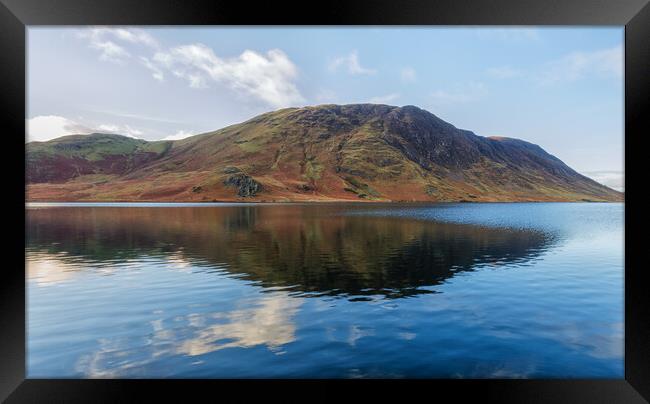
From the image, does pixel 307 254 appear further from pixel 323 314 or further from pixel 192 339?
pixel 192 339

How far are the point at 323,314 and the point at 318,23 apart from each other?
11.4 meters

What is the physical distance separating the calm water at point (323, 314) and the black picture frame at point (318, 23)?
134 inches

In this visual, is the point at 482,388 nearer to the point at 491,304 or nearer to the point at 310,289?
the point at 491,304

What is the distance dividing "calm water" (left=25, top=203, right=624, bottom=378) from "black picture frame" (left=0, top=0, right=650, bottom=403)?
3.40m

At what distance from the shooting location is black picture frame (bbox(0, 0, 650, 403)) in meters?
6.84

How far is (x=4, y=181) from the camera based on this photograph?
24.0 feet

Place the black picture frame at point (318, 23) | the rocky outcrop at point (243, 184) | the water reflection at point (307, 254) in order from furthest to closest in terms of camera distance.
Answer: the rocky outcrop at point (243, 184)
the water reflection at point (307, 254)
the black picture frame at point (318, 23)

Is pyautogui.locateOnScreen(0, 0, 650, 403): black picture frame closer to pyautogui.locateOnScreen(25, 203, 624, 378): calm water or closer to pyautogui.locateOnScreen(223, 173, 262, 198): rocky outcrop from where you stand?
pyautogui.locateOnScreen(25, 203, 624, 378): calm water

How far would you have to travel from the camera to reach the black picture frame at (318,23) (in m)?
6.84

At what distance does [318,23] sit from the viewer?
834cm

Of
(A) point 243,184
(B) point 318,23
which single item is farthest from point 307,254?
(A) point 243,184

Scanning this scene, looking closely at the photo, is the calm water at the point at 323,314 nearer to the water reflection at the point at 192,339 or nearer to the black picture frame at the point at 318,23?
the water reflection at the point at 192,339

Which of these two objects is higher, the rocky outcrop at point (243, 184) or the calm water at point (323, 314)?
the rocky outcrop at point (243, 184)

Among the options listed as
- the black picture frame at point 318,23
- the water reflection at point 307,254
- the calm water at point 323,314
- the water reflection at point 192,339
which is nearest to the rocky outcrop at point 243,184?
the water reflection at point 307,254
